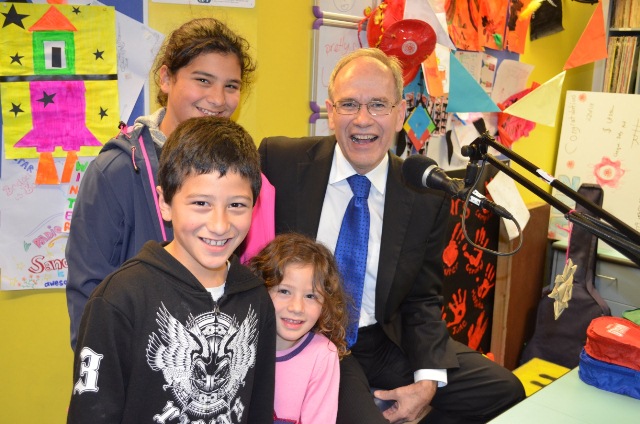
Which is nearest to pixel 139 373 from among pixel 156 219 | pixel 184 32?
pixel 156 219

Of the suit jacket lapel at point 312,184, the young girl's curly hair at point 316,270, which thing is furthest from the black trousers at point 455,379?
the suit jacket lapel at point 312,184

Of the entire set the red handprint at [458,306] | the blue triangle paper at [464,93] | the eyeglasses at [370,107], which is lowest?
the red handprint at [458,306]

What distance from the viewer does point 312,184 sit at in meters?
1.87

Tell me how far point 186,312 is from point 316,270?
1.58 ft

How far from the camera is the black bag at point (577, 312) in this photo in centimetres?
285

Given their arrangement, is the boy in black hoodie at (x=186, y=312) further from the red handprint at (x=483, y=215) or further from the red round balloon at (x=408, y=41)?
the red handprint at (x=483, y=215)

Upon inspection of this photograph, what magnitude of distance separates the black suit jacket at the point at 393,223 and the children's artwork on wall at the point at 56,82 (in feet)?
1.66

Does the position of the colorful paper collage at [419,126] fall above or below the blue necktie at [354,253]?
above

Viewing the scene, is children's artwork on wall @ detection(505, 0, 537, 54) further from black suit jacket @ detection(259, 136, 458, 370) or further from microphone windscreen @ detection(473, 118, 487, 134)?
black suit jacket @ detection(259, 136, 458, 370)

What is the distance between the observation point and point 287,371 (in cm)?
155

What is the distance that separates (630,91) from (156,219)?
3042 millimetres

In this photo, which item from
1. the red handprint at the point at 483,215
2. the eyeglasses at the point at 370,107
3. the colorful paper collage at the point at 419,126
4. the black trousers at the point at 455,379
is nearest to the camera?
the eyeglasses at the point at 370,107

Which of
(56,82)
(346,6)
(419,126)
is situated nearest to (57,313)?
(56,82)

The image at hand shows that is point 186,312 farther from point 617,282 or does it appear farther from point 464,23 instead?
point 617,282
